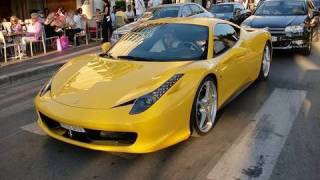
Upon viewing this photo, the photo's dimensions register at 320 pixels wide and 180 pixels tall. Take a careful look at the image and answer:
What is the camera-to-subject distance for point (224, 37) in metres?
6.08

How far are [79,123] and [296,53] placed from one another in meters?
8.19

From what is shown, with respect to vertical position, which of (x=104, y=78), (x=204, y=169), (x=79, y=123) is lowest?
(x=204, y=169)

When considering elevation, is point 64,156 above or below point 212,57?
below

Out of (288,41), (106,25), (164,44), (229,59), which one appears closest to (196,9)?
(106,25)

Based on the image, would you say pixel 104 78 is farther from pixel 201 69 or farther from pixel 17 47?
pixel 17 47

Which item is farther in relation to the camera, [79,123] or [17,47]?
[17,47]

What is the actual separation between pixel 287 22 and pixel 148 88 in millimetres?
6911

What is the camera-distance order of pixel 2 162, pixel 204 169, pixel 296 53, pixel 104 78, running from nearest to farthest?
1. pixel 204 169
2. pixel 2 162
3. pixel 104 78
4. pixel 296 53

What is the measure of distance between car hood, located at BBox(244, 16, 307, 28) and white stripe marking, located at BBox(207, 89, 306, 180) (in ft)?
13.2

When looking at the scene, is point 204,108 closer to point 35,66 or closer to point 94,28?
point 35,66

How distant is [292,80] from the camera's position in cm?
796

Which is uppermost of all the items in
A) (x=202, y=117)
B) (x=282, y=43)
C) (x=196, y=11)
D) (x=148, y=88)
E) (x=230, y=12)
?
(x=196, y=11)

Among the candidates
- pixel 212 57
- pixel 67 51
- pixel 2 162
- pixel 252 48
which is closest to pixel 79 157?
pixel 2 162

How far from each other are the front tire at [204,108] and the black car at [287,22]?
5483mm
